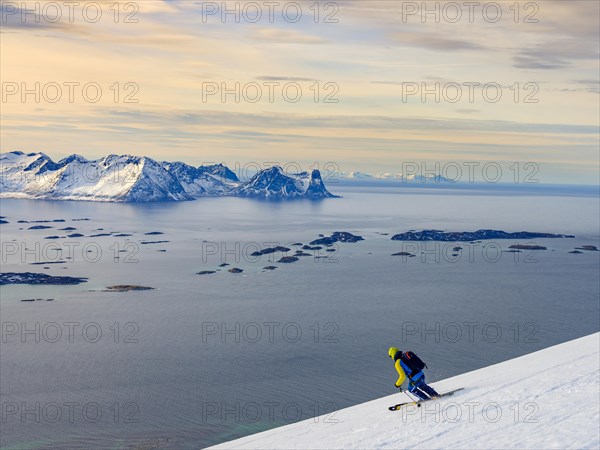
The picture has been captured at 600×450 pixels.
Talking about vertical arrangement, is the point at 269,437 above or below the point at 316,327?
above

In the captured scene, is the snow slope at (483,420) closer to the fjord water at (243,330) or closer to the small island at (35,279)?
the fjord water at (243,330)

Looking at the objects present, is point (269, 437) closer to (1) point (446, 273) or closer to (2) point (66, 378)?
(2) point (66, 378)

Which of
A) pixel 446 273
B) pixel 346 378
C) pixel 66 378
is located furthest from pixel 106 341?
pixel 446 273

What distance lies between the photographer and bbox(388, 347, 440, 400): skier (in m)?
19.9

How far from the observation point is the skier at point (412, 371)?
784 inches

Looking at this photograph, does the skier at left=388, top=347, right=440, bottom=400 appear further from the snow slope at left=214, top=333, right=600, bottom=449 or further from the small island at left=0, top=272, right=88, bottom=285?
the small island at left=0, top=272, right=88, bottom=285

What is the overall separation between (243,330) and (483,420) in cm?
4216

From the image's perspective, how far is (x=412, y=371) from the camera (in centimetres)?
2039

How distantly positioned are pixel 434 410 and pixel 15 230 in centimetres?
14380

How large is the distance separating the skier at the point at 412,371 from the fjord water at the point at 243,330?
3.38 meters

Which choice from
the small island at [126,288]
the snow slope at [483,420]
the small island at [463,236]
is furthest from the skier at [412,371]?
the small island at [463,236]

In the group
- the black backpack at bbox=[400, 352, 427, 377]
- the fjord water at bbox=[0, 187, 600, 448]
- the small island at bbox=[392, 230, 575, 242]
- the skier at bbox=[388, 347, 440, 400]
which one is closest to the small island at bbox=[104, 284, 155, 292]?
the fjord water at bbox=[0, 187, 600, 448]

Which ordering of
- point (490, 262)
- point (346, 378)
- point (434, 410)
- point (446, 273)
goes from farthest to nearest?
point (490, 262) → point (446, 273) → point (346, 378) → point (434, 410)

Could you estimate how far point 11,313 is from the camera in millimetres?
66188
